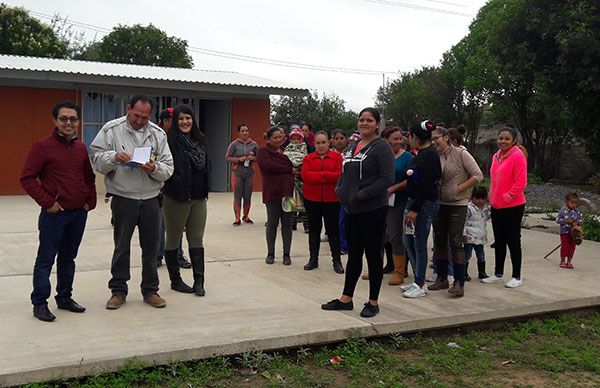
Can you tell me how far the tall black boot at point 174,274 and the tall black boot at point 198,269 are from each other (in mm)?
117

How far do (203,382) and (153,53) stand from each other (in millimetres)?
43099

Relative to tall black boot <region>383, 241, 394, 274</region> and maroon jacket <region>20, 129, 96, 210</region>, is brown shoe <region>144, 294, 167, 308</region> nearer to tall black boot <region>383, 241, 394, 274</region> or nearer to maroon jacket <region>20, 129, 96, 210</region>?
maroon jacket <region>20, 129, 96, 210</region>

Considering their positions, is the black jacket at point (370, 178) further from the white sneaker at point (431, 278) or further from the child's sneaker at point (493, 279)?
the child's sneaker at point (493, 279)

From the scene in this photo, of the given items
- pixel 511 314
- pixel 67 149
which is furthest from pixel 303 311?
pixel 67 149

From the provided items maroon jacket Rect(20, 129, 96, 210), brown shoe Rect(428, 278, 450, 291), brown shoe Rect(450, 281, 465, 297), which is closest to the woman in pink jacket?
brown shoe Rect(428, 278, 450, 291)

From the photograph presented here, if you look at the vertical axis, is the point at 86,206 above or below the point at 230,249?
above

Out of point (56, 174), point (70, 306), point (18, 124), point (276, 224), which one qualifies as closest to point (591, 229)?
point (276, 224)

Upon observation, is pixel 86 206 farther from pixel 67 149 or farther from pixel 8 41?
pixel 8 41

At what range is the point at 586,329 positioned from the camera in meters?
6.55

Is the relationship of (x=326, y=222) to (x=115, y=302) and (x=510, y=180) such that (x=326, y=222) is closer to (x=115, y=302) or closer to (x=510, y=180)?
(x=510, y=180)

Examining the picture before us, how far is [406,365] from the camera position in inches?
210

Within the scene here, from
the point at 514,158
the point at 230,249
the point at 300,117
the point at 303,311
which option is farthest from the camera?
the point at 300,117

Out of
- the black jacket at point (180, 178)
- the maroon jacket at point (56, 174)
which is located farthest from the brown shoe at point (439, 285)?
the maroon jacket at point (56, 174)

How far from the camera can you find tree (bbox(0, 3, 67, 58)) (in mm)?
33866
